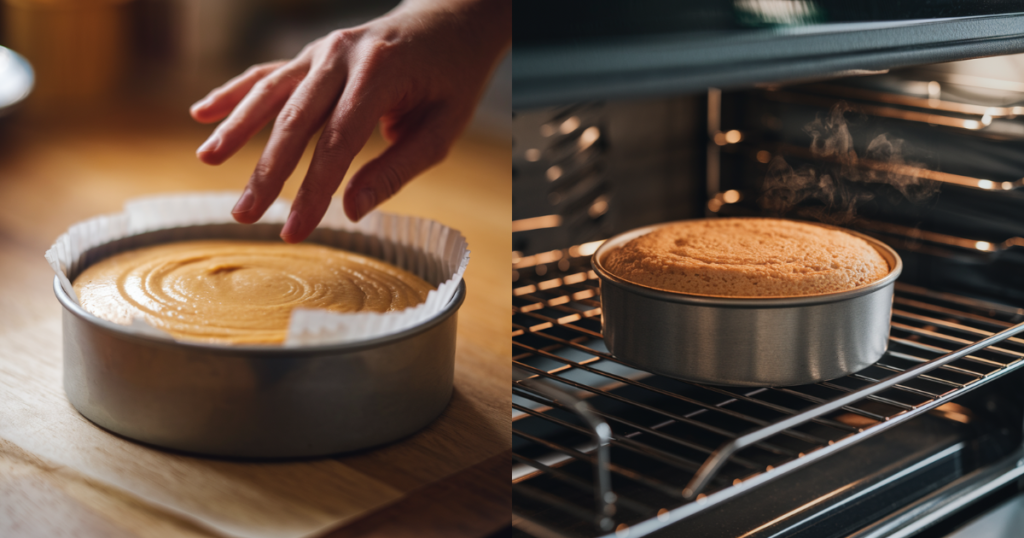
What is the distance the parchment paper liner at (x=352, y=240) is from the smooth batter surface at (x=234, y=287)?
3 cm

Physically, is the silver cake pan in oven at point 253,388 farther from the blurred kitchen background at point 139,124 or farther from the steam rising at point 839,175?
the steam rising at point 839,175

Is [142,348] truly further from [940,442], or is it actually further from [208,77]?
[208,77]

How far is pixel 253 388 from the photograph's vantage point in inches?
27.7

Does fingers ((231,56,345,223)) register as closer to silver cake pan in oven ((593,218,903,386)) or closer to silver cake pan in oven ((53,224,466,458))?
silver cake pan in oven ((53,224,466,458))

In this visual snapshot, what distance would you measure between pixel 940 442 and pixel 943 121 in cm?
41

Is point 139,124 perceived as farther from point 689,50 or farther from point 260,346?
point 689,50

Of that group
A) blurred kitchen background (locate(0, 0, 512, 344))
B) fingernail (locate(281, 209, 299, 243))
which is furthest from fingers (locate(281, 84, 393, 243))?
blurred kitchen background (locate(0, 0, 512, 344))

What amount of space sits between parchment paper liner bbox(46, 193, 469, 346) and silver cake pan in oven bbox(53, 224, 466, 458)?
0.02 m

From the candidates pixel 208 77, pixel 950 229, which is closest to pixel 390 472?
pixel 950 229

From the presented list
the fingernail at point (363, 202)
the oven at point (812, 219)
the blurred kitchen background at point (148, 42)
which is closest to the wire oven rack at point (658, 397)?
the oven at point (812, 219)

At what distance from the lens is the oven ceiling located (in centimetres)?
44

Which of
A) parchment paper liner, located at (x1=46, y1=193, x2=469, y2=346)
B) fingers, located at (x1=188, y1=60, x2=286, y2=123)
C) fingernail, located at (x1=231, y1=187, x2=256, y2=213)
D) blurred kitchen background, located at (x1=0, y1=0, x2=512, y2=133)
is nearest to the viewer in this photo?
parchment paper liner, located at (x1=46, y1=193, x2=469, y2=346)

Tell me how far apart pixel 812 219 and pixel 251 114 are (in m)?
0.80

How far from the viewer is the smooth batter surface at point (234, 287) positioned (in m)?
0.78
